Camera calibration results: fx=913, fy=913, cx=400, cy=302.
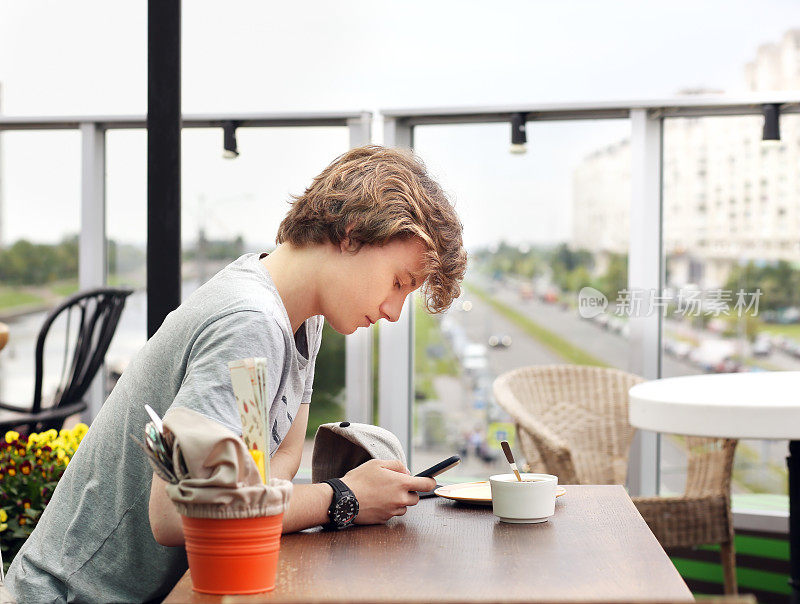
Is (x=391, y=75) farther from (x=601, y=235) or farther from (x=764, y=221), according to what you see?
(x=764, y=221)

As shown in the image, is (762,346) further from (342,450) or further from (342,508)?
(342,508)

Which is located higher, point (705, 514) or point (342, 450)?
point (342, 450)

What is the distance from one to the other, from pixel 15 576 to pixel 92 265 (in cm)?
329

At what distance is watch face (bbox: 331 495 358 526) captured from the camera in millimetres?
1335

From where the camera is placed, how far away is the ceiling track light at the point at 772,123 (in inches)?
150

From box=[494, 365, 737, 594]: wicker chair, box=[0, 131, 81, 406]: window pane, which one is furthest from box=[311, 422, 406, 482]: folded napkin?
box=[0, 131, 81, 406]: window pane

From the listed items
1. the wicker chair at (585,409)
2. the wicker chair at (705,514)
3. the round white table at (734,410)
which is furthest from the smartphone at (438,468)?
the wicker chair at (585,409)

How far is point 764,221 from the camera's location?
4.03 metres

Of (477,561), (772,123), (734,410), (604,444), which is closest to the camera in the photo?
(477,561)

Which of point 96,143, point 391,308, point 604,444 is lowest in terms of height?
point 604,444

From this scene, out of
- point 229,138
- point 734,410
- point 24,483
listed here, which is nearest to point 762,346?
point 734,410

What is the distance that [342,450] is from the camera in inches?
60.4

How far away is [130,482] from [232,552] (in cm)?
38

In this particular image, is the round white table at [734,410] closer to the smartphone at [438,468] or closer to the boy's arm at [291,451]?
the smartphone at [438,468]
